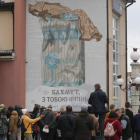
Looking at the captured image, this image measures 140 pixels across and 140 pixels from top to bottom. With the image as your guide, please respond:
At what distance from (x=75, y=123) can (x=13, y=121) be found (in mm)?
4447

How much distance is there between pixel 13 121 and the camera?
15.5m

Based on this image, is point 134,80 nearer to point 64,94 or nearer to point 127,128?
point 64,94

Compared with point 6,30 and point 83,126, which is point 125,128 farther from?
point 6,30

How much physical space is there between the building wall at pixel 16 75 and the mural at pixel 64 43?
3.52 feet

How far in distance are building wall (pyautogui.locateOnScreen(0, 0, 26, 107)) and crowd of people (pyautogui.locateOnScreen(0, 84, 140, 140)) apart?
3496mm

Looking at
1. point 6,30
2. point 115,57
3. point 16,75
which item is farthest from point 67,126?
point 115,57

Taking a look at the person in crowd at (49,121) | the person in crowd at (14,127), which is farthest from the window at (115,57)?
the person in crowd at (49,121)

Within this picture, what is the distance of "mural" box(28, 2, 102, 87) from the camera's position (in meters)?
20.1

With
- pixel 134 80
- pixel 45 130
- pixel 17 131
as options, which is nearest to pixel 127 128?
pixel 45 130

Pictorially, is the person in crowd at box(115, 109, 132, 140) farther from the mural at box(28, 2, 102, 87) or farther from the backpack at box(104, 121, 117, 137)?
the mural at box(28, 2, 102, 87)

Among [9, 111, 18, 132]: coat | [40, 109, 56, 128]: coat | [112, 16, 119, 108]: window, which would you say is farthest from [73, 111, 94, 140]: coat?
[112, 16, 119, 108]: window

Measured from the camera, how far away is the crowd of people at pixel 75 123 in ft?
38.4

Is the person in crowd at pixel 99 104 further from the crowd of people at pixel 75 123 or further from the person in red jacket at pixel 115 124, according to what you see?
the person in red jacket at pixel 115 124

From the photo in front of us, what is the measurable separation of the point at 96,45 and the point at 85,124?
8917mm
